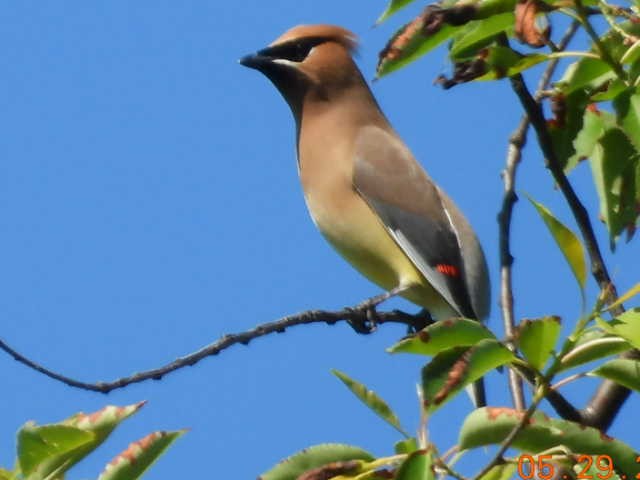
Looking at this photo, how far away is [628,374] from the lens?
2172 mm

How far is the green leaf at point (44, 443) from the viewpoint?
6.86 ft

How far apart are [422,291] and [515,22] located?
205 centimetres

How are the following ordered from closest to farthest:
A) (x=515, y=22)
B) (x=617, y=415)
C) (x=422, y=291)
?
(x=515, y=22), (x=617, y=415), (x=422, y=291)

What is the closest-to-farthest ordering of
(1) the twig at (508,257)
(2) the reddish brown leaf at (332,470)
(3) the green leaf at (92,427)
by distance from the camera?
(2) the reddish brown leaf at (332,470), (3) the green leaf at (92,427), (1) the twig at (508,257)

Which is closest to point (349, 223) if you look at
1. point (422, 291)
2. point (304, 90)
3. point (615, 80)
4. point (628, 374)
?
point (422, 291)

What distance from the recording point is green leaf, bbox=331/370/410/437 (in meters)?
2.12

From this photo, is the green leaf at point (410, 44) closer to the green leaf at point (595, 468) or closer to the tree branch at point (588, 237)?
the tree branch at point (588, 237)

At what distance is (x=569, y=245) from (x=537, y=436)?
28 centimetres

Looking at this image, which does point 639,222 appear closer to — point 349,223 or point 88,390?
point 88,390

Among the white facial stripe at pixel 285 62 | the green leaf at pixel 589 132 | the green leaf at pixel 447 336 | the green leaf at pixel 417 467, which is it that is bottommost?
the green leaf at pixel 417 467

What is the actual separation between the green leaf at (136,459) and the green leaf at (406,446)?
0.33 meters

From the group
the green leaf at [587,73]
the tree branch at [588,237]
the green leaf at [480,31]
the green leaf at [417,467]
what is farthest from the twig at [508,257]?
the green leaf at [417,467]

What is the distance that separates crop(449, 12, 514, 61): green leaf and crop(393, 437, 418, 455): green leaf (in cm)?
76

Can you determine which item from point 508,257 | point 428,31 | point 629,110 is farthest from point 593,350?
point 508,257
